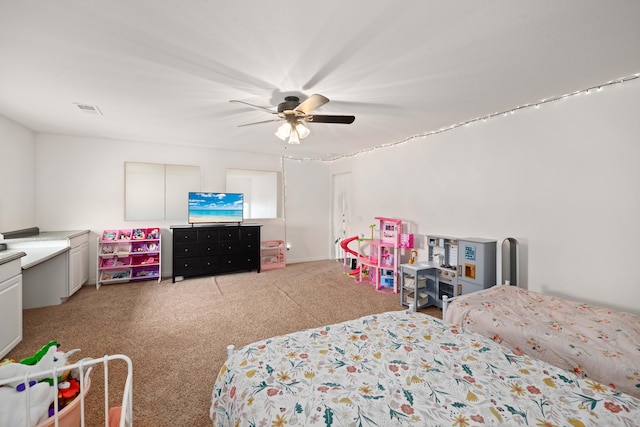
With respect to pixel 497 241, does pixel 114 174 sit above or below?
above

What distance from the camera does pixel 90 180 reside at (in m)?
4.40

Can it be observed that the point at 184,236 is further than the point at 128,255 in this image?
Yes

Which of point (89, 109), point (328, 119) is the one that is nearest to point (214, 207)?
point (89, 109)

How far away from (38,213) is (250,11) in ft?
16.1

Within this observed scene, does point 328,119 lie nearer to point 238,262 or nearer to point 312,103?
point 312,103

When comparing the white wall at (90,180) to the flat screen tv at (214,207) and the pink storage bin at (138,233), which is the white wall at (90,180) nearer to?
the pink storage bin at (138,233)

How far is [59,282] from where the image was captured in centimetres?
356

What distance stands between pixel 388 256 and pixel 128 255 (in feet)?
14.3

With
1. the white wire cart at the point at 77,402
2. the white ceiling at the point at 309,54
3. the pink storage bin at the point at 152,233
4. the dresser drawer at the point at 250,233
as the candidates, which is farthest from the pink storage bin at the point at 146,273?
the white wire cart at the point at 77,402

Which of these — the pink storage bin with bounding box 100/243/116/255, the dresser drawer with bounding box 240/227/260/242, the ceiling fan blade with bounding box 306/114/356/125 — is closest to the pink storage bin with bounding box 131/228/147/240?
the pink storage bin with bounding box 100/243/116/255

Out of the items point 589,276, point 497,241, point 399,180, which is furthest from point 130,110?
point 589,276

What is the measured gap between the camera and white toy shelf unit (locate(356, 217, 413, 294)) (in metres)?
4.21

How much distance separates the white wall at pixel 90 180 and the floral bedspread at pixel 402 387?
14.3 feet

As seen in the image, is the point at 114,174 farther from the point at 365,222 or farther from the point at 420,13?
the point at 420,13
